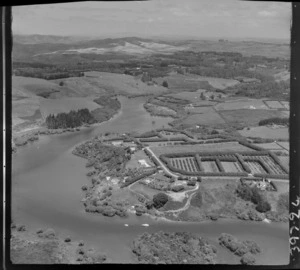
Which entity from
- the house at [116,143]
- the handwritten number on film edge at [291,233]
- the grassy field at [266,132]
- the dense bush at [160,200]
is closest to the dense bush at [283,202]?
the handwritten number on film edge at [291,233]

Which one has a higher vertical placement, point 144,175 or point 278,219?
point 144,175

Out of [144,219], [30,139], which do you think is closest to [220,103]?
[144,219]

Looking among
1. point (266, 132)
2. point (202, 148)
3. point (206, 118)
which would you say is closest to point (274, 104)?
point (266, 132)

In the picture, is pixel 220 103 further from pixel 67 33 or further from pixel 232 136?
pixel 67 33

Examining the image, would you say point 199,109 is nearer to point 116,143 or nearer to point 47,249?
point 116,143

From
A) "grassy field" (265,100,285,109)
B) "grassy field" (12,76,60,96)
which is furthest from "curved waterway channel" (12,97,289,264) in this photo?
"grassy field" (265,100,285,109)

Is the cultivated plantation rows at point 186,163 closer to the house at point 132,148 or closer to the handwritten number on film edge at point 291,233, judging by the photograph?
the house at point 132,148
